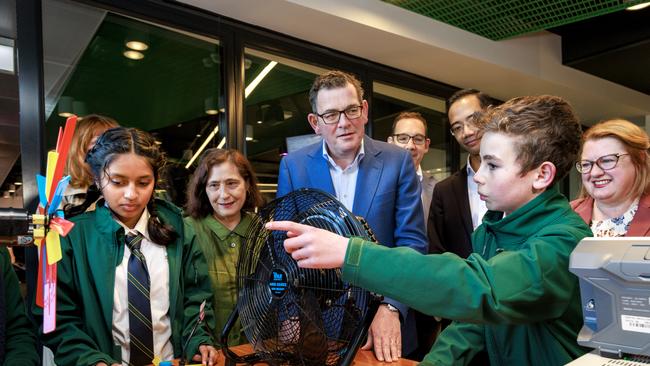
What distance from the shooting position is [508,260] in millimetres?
933

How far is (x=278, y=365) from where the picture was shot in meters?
1.01

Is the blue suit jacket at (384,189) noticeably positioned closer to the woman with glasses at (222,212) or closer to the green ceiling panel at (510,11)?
the woman with glasses at (222,212)

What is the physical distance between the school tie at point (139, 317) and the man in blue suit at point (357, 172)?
54cm

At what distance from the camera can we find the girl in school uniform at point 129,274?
4.70ft

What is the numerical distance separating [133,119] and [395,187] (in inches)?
75.2

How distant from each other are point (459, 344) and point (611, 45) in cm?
397

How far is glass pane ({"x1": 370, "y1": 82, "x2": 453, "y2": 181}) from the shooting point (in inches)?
166

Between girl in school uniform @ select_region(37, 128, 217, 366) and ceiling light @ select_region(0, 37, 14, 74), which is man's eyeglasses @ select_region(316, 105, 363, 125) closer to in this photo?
girl in school uniform @ select_region(37, 128, 217, 366)

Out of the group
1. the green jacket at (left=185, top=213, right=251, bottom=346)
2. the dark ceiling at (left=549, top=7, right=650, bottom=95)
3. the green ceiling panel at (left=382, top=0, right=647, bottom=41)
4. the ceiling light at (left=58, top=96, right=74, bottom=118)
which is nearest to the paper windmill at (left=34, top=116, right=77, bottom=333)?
the green jacket at (left=185, top=213, right=251, bottom=346)

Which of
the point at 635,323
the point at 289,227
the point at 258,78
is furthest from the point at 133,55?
the point at 635,323

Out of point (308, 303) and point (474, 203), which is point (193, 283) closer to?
point (308, 303)

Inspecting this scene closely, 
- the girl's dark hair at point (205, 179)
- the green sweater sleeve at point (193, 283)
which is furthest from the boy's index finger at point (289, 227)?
the girl's dark hair at point (205, 179)

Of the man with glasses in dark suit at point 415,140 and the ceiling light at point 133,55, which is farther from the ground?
the ceiling light at point 133,55

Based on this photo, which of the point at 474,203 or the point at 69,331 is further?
the point at 474,203
